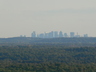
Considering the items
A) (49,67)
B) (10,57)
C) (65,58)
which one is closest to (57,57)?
(65,58)

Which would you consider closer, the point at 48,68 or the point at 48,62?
the point at 48,68

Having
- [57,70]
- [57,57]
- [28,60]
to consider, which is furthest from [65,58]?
[57,70]

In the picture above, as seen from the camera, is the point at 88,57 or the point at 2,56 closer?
the point at 88,57

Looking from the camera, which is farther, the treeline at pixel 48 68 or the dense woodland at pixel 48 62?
the dense woodland at pixel 48 62

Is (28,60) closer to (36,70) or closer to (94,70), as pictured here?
(36,70)

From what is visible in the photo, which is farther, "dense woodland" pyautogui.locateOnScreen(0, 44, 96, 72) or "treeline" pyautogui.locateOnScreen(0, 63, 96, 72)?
"dense woodland" pyautogui.locateOnScreen(0, 44, 96, 72)

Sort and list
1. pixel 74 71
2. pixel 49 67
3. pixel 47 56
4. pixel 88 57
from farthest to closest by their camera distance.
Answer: pixel 47 56, pixel 88 57, pixel 49 67, pixel 74 71

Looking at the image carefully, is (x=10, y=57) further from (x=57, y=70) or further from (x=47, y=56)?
(x=57, y=70)

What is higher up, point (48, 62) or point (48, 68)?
point (48, 62)

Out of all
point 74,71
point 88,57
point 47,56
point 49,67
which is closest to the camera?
point 74,71
